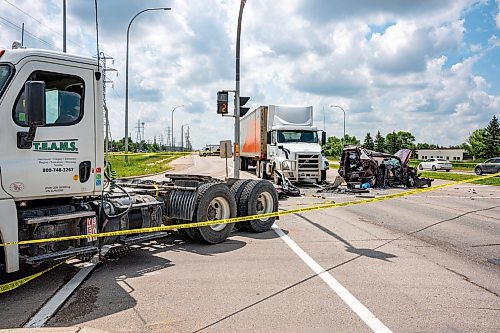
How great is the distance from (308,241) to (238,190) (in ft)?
5.82

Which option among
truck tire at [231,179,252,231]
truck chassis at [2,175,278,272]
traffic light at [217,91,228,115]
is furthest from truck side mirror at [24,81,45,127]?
traffic light at [217,91,228,115]

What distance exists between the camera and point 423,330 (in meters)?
4.41

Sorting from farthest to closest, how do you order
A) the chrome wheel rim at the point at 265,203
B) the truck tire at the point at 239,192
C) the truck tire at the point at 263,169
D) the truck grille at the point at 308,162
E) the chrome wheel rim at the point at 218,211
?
1. the truck tire at the point at 263,169
2. the truck grille at the point at 308,162
3. the chrome wheel rim at the point at 265,203
4. the truck tire at the point at 239,192
5. the chrome wheel rim at the point at 218,211

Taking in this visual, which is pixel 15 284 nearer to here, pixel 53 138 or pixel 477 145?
pixel 53 138

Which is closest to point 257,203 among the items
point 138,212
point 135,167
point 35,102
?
point 138,212

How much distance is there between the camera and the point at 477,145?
101 metres

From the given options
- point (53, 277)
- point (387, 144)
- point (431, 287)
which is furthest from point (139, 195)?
point (387, 144)

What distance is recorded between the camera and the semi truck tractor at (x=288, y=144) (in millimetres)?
21391

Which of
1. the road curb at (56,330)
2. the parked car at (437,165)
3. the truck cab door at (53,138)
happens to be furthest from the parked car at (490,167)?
the road curb at (56,330)

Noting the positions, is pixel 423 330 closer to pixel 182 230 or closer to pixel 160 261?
pixel 160 261

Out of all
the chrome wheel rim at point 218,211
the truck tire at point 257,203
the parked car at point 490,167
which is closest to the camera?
the chrome wheel rim at point 218,211

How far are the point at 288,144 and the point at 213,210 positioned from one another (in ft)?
46.7

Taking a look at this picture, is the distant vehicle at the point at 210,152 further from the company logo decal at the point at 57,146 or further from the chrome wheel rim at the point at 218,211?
the company logo decal at the point at 57,146

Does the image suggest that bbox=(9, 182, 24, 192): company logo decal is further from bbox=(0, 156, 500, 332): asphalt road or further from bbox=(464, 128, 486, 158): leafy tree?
bbox=(464, 128, 486, 158): leafy tree
